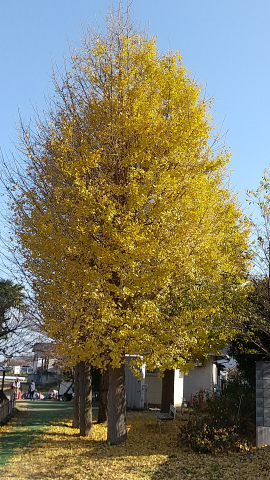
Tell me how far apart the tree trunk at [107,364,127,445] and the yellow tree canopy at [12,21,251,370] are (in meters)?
1.23

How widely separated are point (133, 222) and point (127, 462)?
15.7 ft

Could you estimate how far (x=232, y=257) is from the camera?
10.2 meters

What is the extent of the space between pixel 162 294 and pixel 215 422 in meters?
3.20

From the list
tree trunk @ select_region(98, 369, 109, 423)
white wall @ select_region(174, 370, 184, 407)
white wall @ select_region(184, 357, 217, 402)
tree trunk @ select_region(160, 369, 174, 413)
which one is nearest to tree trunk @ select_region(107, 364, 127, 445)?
tree trunk @ select_region(98, 369, 109, 423)

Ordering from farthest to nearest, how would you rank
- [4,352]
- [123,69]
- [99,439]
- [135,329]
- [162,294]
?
[4,352] → [99,439] → [123,69] → [162,294] → [135,329]

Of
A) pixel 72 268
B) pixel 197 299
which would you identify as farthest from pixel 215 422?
pixel 72 268

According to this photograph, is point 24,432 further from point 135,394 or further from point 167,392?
point 135,394

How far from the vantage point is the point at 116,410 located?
33.3 ft

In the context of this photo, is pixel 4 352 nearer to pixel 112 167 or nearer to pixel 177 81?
pixel 112 167

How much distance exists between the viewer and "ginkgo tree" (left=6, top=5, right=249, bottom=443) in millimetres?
8516

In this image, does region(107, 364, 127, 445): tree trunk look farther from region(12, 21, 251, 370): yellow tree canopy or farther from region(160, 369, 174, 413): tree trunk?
region(160, 369, 174, 413): tree trunk

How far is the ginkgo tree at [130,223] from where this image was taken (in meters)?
8.52

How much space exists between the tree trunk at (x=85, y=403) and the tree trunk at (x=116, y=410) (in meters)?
1.78

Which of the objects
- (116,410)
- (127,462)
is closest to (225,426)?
(127,462)
